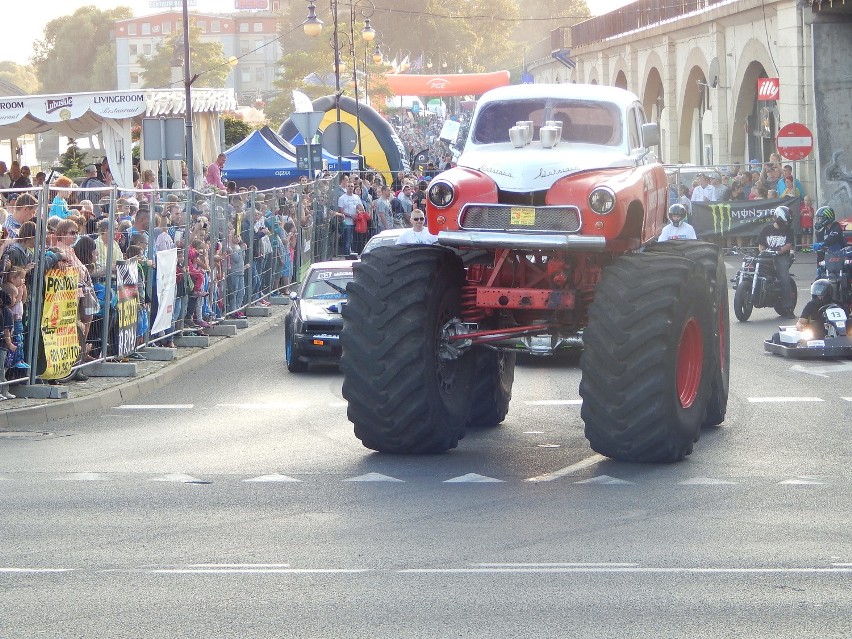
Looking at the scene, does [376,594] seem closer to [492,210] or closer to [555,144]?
[492,210]

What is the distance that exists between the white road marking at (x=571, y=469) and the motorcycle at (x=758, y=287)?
38.3ft

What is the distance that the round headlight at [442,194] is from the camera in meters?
11.6

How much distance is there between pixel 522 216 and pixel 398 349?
56.2 inches

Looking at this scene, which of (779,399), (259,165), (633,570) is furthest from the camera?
(259,165)

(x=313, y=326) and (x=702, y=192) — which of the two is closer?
(x=313, y=326)

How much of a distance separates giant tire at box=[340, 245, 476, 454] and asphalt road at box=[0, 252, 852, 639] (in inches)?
11.5

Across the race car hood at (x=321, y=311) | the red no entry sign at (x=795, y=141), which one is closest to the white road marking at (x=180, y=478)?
the race car hood at (x=321, y=311)

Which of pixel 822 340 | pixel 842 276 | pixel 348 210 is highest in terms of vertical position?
pixel 348 210

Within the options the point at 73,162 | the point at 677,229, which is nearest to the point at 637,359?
the point at 677,229

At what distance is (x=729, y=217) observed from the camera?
3556 centimetres

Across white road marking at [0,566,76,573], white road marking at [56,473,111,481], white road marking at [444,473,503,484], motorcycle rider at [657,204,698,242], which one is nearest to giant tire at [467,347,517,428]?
white road marking at [444,473,503,484]

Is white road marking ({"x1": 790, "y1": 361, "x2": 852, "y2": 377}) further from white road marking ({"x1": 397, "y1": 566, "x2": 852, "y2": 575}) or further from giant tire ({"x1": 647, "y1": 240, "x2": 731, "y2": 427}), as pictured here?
white road marking ({"x1": 397, "y1": 566, "x2": 852, "y2": 575})

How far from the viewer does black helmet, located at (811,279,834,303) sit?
18.3 metres

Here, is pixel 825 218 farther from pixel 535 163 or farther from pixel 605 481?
pixel 605 481
